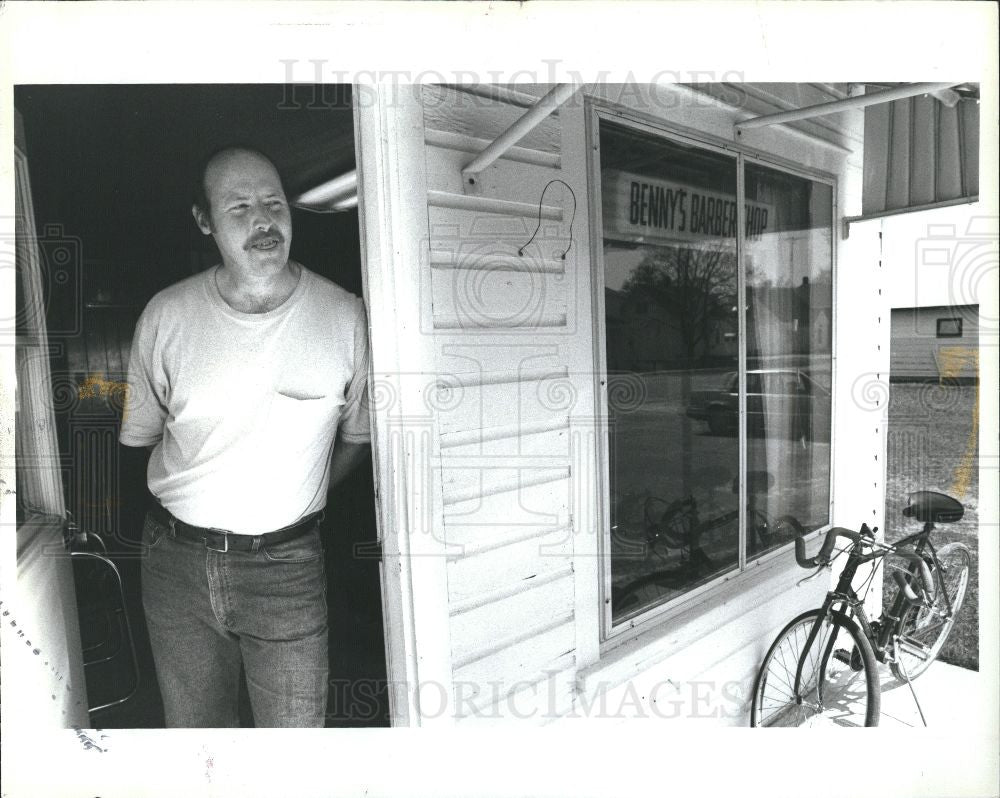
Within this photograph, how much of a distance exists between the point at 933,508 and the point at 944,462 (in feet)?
0.61

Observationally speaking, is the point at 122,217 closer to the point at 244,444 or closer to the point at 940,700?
the point at 244,444

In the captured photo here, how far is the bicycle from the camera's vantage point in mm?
2496

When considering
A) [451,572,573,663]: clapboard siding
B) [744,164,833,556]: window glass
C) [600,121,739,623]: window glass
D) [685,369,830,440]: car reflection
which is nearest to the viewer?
[451,572,573,663]: clapboard siding

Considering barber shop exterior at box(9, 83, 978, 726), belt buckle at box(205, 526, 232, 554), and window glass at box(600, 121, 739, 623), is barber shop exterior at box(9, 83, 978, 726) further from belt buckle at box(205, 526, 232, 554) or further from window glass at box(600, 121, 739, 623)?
belt buckle at box(205, 526, 232, 554)

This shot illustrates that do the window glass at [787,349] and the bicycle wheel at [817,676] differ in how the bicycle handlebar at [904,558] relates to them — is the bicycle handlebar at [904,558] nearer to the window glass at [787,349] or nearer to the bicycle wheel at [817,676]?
the bicycle wheel at [817,676]

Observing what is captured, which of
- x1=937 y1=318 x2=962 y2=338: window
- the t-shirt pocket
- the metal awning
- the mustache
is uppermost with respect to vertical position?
the metal awning

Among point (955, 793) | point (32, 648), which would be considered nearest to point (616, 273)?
point (955, 793)

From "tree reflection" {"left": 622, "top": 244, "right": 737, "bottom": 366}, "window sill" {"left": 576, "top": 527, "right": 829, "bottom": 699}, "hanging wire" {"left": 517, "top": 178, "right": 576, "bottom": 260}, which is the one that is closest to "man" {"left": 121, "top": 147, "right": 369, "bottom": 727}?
"hanging wire" {"left": 517, "top": 178, "right": 576, "bottom": 260}

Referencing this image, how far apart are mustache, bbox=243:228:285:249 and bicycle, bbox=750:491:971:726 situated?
92.2 inches

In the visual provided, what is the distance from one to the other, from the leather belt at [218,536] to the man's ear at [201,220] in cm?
82

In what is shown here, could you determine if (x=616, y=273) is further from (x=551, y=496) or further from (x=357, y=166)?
(x=357, y=166)

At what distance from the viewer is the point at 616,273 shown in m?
2.60
